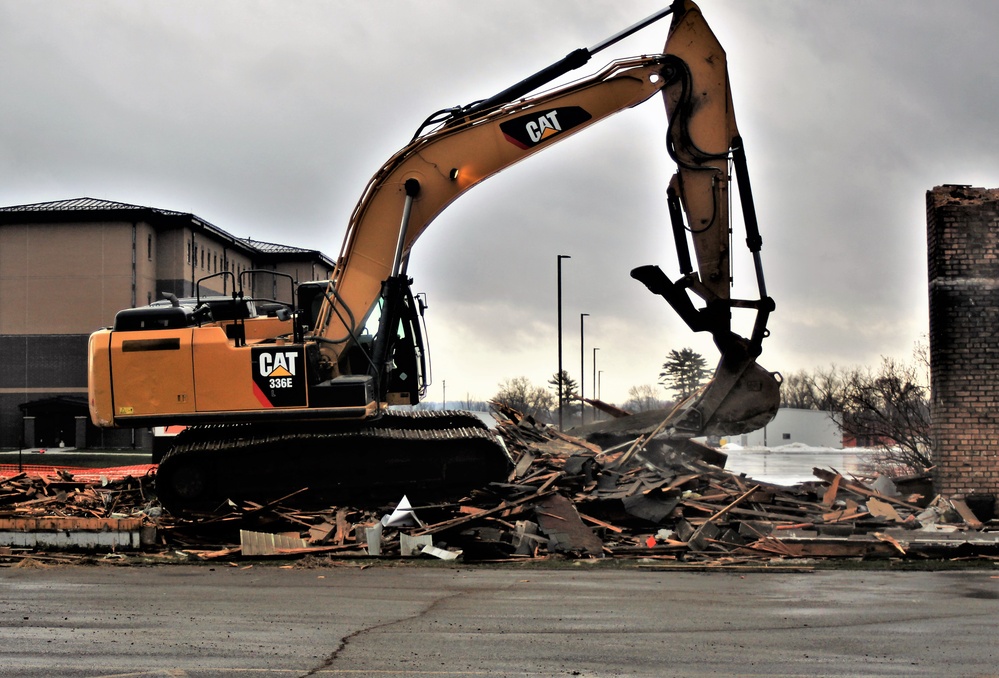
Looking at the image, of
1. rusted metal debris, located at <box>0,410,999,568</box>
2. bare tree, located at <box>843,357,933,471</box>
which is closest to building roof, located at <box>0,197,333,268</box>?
bare tree, located at <box>843,357,933,471</box>

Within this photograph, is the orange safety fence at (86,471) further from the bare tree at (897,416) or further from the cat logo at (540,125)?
the bare tree at (897,416)

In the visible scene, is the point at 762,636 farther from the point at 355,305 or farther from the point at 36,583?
the point at 355,305

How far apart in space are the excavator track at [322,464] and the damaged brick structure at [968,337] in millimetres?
6690

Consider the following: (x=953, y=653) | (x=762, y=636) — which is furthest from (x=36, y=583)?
(x=953, y=653)

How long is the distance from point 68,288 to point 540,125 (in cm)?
4122

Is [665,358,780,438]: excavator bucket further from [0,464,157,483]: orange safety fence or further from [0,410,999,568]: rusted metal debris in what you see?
[0,464,157,483]: orange safety fence

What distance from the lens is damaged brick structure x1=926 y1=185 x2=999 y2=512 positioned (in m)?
15.7

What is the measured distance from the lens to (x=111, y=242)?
4981 cm

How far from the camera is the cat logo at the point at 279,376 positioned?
13.6 meters

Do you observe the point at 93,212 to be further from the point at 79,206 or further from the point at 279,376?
the point at 279,376

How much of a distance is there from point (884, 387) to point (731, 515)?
49.1ft

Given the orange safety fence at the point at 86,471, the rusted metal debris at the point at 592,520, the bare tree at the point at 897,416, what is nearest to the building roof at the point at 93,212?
the orange safety fence at the point at 86,471

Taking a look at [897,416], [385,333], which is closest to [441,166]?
[385,333]

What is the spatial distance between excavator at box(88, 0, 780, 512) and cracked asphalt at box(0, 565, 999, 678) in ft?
9.60
